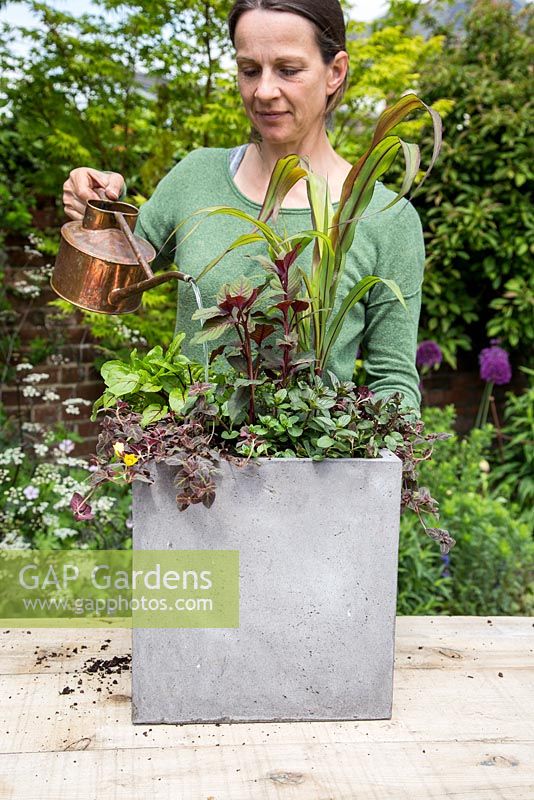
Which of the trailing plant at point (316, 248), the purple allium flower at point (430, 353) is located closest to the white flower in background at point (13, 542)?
the trailing plant at point (316, 248)

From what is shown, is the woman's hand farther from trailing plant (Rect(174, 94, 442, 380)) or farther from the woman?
trailing plant (Rect(174, 94, 442, 380))

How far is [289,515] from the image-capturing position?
96cm

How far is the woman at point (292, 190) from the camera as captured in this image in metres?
1.22

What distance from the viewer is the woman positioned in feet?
4.01

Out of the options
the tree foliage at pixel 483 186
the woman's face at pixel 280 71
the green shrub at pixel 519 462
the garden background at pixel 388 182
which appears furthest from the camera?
the tree foliage at pixel 483 186

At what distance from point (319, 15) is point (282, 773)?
3.36 feet

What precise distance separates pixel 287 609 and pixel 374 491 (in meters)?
0.17

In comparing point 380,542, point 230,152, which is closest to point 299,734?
point 380,542

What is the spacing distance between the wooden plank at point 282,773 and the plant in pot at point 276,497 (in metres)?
0.07

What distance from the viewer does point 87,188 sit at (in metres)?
1.27

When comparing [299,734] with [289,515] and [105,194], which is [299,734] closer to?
[289,515]

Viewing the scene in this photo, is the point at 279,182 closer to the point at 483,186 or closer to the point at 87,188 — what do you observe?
the point at 87,188

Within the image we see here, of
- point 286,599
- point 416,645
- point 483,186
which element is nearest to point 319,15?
point 286,599

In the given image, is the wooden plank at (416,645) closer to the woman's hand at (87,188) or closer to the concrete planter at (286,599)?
the concrete planter at (286,599)
